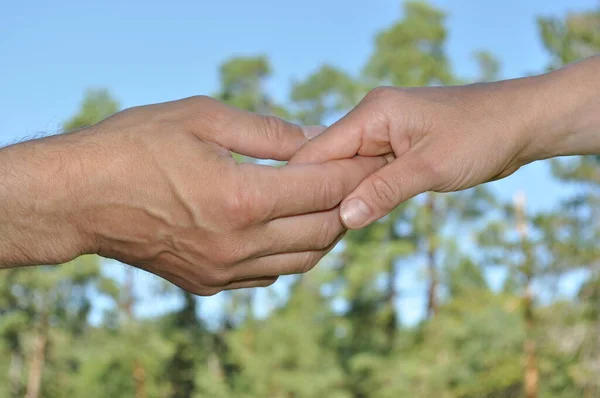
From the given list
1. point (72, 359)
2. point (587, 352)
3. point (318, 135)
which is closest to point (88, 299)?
point (72, 359)

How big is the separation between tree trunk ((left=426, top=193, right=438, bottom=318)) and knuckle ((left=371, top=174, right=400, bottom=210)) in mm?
18904

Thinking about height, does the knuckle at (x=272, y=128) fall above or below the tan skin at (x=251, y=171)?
above

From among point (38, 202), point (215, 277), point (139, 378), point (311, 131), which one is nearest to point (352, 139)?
point (311, 131)

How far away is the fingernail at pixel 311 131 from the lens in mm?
3302

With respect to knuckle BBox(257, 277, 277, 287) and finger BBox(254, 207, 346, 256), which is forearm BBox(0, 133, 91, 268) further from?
knuckle BBox(257, 277, 277, 287)

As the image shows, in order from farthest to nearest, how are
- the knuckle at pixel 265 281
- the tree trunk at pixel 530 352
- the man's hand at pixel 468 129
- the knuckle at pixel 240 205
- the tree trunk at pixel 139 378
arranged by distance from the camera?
the tree trunk at pixel 139 378
the tree trunk at pixel 530 352
the knuckle at pixel 265 281
the man's hand at pixel 468 129
the knuckle at pixel 240 205

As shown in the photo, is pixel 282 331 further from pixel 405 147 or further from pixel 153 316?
pixel 405 147

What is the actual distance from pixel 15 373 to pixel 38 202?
2383 centimetres

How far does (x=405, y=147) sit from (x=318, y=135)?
40 cm

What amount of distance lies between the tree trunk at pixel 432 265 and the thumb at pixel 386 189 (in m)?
18.9

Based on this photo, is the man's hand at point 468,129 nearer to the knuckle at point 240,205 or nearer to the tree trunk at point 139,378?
the knuckle at point 240,205

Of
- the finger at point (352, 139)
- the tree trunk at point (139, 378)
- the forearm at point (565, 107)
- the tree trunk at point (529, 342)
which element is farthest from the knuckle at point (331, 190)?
the tree trunk at point (139, 378)

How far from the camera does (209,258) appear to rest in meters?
2.97

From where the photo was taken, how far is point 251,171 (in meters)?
2.84
